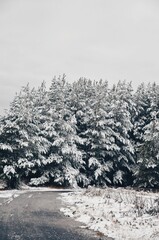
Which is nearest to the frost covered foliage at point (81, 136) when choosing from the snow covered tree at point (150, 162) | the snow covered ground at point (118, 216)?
the snow covered tree at point (150, 162)

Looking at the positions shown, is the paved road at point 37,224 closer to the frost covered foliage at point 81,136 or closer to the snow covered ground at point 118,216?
the snow covered ground at point 118,216

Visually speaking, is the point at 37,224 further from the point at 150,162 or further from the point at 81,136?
the point at 81,136

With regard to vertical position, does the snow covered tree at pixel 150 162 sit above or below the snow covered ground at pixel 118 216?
above

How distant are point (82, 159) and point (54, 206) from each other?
72.6ft

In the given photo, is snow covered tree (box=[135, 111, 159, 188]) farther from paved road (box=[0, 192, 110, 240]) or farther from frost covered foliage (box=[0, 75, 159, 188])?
paved road (box=[0, 192, 110, 240])

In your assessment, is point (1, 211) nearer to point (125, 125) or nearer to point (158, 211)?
point (158, 211)

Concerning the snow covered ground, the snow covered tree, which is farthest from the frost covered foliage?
the snow covered ground

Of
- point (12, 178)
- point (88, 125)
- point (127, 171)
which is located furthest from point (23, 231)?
point (127, 171)

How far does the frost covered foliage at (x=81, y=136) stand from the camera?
34031mm

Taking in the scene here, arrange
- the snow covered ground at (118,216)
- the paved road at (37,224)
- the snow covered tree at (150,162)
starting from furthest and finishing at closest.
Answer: the snow covered tree at (150,162), the snow covered ground at (118,216), the paved road at (37,224)

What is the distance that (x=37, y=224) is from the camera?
1426 centimetres

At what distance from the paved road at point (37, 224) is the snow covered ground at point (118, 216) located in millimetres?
709

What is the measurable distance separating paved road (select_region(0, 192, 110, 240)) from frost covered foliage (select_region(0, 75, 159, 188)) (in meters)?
14.1

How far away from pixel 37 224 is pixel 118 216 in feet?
12.8
